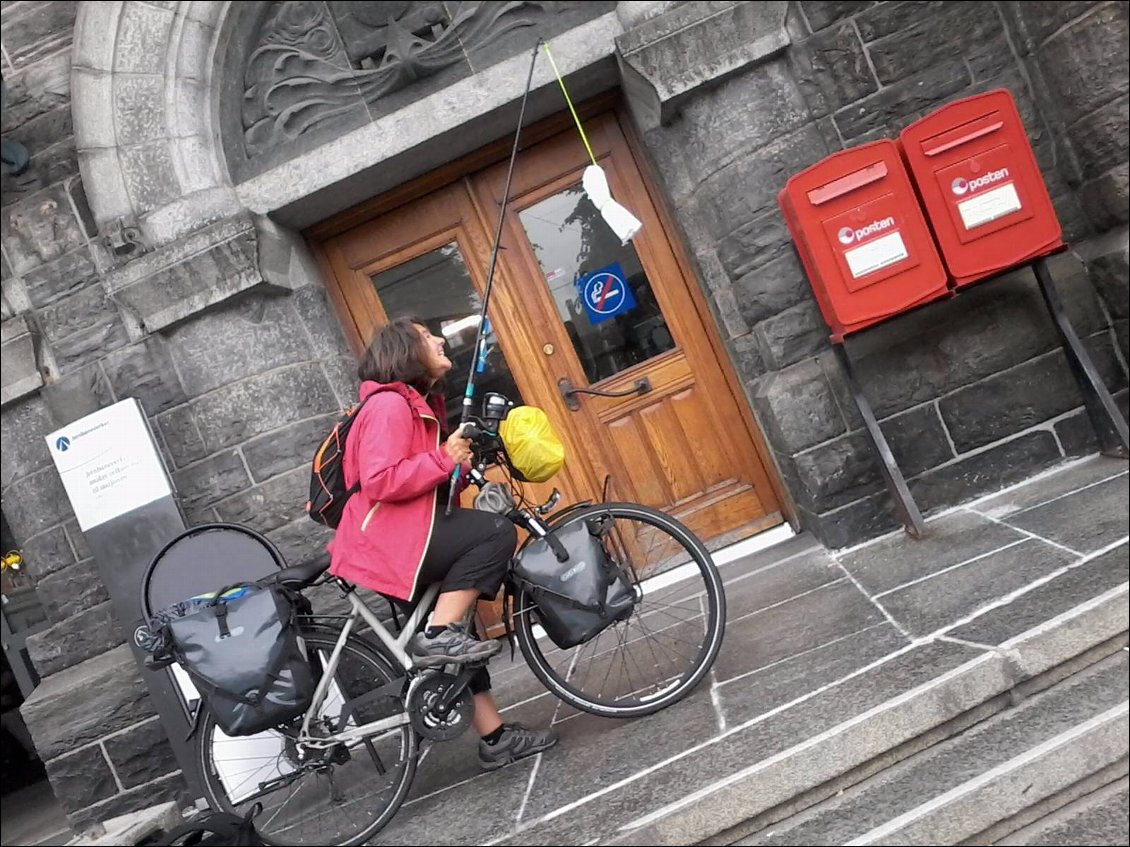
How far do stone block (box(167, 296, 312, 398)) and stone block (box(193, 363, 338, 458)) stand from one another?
0.16ft

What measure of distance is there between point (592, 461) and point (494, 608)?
97 cm

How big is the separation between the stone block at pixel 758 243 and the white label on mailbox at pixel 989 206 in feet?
2.50

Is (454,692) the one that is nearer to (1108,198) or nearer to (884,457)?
(884,457)

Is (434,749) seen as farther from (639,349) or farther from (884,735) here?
(639,349)

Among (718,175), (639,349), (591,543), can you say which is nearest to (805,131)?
(718,175)

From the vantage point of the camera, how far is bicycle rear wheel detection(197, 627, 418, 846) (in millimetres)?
3041

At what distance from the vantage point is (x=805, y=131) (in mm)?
4086

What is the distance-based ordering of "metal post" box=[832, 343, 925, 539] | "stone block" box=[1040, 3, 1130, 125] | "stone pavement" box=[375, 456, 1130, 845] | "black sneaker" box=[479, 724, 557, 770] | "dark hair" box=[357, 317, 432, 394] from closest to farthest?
"stone pavement" box=[375, 456, 1130, 845] → "dark hair" box=[357, 317, 432, 394] → "black sneaker" box=[479, 724, 557, 770] → "stone block" box=[1040, 3, 1130, 125] → "metal post" box=[832, 343, 925, 539]

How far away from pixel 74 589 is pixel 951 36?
5033mm

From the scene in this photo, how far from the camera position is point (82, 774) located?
168 inches

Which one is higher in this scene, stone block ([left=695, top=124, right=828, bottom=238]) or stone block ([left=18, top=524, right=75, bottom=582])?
stone block ([left=695, top=124, right=828, bottom=238])

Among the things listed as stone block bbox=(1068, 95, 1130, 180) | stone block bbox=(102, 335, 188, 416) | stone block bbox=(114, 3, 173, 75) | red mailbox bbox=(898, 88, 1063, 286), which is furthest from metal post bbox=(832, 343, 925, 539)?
stone block bbox=(114, 3, 173, 75)

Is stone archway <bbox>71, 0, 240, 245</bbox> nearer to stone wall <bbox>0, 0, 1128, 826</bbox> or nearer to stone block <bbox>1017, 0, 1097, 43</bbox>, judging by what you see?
stone wall <bbox>0, 0, 1128, 826</bbox>

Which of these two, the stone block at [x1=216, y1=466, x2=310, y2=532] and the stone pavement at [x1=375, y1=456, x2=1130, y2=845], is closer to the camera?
the stone pavement at [x1=375, y1=456, x2=1130, y2=845]
